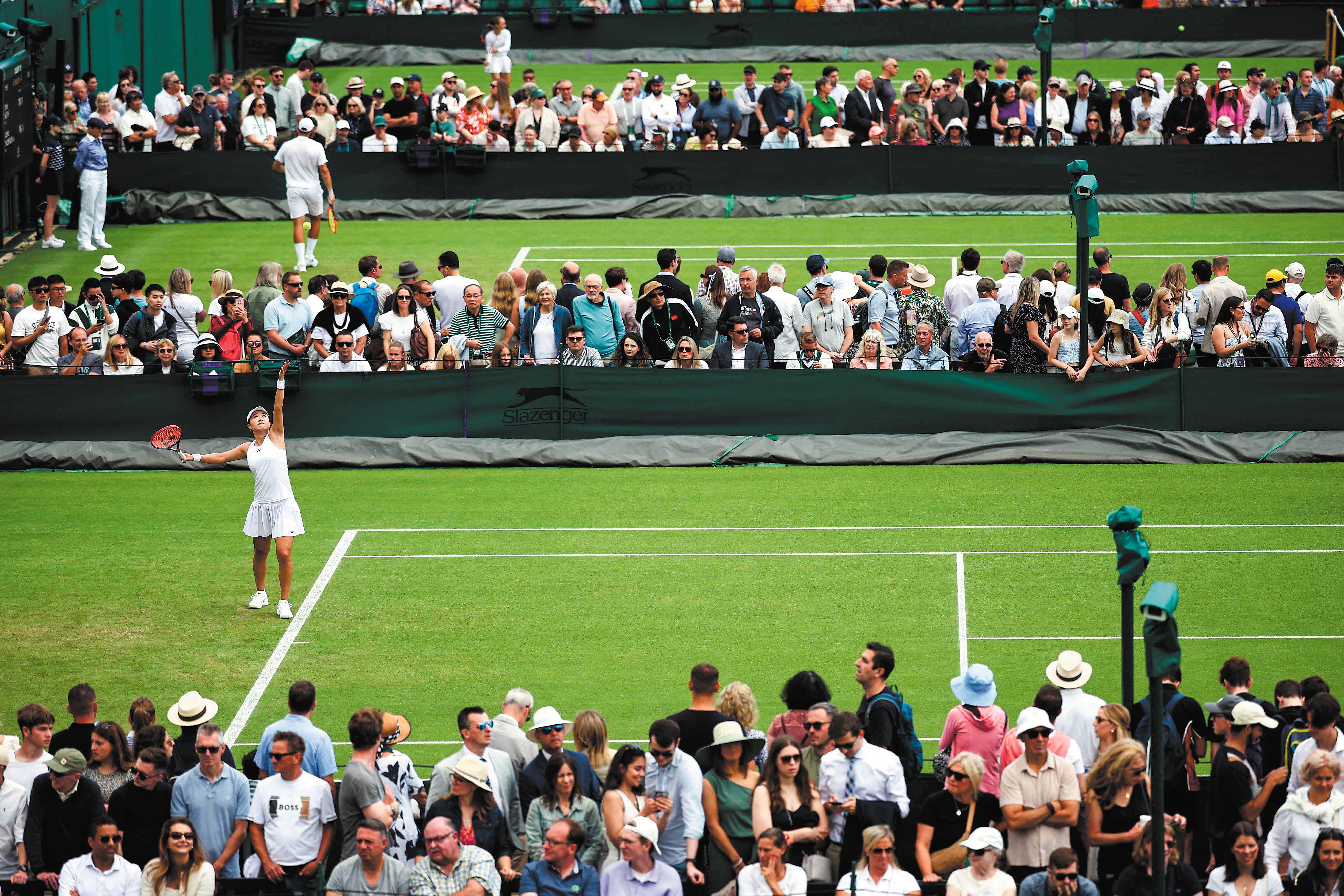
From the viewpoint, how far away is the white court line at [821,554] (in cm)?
1798

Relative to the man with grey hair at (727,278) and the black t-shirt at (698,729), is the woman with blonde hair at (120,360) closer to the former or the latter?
the man with grey hair at (727,278)

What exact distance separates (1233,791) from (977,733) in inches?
62.2

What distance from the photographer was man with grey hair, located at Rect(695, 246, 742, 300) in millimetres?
21594

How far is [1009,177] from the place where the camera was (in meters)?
30.6

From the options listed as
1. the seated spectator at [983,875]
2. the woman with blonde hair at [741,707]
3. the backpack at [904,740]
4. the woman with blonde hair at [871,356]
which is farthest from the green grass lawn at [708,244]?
the seated spectator at [983,875]

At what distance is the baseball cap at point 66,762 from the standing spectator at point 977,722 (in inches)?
209

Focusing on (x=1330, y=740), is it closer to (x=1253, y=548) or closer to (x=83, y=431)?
(x=1253, y=548)

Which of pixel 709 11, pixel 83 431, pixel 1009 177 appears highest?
pixel 709 11

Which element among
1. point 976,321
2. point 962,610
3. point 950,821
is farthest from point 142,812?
point 976,321

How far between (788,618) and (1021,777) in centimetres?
634

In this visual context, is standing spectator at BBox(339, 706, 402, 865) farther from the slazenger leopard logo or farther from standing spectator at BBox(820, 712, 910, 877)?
the slazenger leopard logo

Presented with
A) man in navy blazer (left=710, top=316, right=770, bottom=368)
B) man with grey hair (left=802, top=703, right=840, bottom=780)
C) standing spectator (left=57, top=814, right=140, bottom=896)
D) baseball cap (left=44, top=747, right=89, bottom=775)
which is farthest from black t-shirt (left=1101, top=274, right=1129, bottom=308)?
standing spectator (left=57, top=814, right=140, bottom=896)

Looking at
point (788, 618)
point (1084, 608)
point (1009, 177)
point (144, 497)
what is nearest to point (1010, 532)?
point (1084, 608)

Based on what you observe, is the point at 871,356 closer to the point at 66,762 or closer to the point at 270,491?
the point at 270,491
